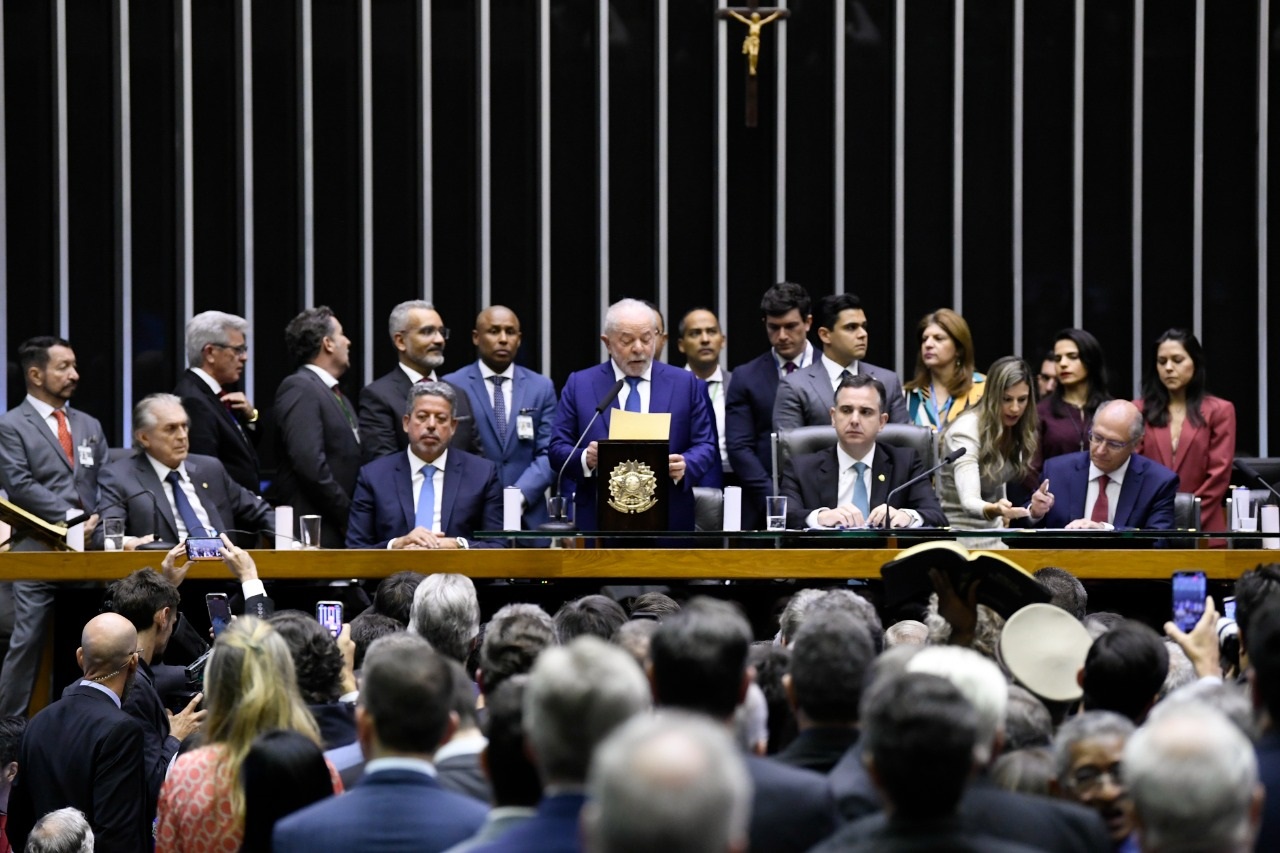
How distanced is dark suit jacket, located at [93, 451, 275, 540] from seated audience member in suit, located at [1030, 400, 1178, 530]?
288 cm

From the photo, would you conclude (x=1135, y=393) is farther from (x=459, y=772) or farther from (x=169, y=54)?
(x=459, y=772)

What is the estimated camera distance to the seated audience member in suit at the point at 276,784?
329cm

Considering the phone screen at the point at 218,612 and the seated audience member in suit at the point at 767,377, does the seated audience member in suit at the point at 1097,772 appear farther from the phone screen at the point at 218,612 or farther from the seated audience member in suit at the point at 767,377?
the seated audience member in suit at the point at 767,377

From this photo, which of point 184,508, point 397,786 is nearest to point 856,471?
point 184,508

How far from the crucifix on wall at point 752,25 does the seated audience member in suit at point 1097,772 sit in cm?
678

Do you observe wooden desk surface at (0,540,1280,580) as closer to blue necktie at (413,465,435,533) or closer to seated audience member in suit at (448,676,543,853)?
blue necktie at (413,465,435,533)

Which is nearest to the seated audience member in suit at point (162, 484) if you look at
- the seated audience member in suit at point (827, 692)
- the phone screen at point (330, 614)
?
the phone screen at point (330, 614)

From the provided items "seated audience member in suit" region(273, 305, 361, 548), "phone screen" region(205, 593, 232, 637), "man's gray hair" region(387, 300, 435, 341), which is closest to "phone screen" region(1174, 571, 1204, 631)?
"phone screen" region(205, 593, 232, 637)

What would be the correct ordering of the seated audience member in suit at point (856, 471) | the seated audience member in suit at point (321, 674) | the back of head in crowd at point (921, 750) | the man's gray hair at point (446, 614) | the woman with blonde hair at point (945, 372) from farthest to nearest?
the woman with blonde hair at point (945, 372)
the seated audience member in suit at point (856, 471)
the man's gray hair at point (446, 614)
the seated audience member in suit at point (321, 674)
the back of head in crowd at point (921, 750)

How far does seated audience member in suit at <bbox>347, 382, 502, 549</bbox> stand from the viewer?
740 centimetres

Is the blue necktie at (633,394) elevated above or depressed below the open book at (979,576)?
above

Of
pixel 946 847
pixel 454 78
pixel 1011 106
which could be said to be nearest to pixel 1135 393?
pixel 1011 106

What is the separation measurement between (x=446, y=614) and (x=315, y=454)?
3.55m

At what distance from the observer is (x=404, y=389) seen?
8.38 metres
